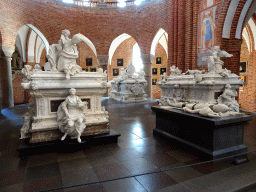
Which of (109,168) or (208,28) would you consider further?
(208,28)

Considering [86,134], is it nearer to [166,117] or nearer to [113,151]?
[113,151]

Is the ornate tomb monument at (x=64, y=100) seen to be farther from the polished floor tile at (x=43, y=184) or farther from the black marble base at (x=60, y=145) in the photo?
the polished floor tile at (x=43, y=184)

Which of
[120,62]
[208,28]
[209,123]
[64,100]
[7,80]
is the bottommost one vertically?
[209,123]

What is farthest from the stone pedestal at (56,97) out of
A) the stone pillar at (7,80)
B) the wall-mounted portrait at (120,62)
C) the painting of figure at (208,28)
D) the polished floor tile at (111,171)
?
the wall-mounted portrait at (120,62)

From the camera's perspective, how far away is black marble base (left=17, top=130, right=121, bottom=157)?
3286 mm

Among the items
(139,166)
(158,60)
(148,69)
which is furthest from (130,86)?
(158,60)

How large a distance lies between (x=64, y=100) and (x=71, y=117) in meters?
0.54

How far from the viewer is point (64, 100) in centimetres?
380

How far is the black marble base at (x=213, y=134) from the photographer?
2990mm

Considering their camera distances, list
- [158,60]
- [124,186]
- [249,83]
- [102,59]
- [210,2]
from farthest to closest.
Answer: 1. [158,60]
2. [102,59]
3. [249,83]
4. [210,2]
5. [124,186]

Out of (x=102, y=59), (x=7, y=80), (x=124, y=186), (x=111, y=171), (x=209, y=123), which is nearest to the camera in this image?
(x=124, y=186)

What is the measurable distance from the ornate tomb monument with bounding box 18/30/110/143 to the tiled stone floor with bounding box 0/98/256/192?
0.44 m

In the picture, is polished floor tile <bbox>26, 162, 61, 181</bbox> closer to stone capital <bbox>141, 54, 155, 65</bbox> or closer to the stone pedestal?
the stone pedestal

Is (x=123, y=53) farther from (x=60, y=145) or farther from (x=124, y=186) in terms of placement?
(x=124, y=186)
